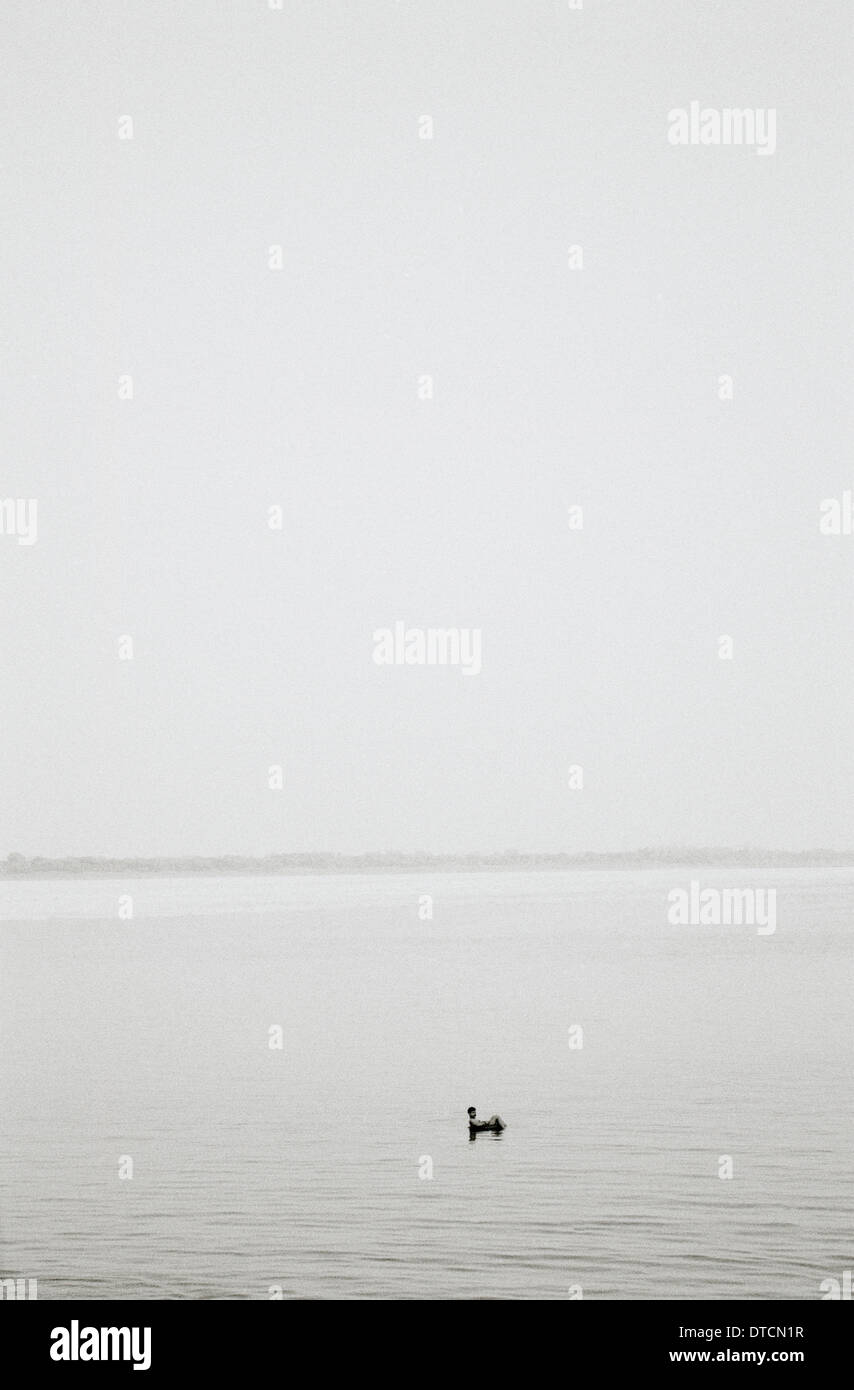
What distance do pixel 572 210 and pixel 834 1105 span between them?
248 inches

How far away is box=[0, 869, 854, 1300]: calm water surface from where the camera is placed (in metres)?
7.54

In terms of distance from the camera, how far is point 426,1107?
10156mm

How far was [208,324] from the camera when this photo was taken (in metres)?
10.3

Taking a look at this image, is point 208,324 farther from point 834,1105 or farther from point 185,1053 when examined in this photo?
point 834,1105

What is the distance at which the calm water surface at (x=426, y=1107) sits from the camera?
7543mm
